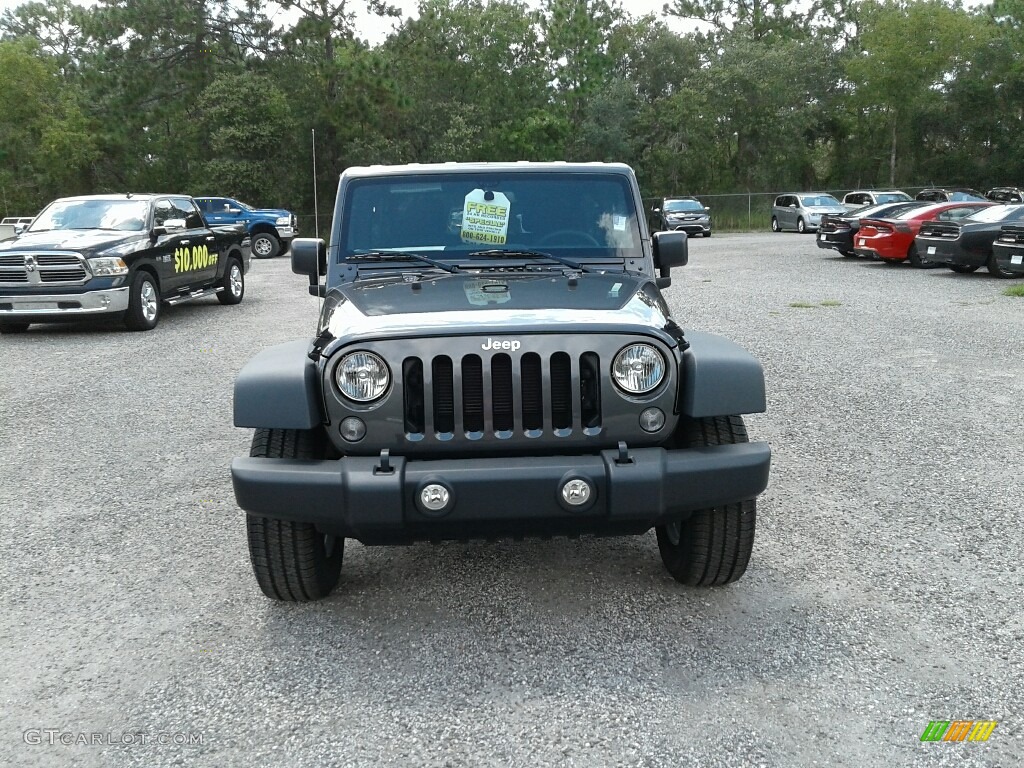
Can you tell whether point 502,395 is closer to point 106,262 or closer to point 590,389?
point 590,389

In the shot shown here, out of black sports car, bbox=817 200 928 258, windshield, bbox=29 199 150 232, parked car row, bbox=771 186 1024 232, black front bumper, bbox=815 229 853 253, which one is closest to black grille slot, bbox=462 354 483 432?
windshield, bbox=29 199 150 232

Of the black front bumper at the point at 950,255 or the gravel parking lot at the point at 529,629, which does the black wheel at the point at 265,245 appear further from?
the gravel parking lot at the point at 529,629

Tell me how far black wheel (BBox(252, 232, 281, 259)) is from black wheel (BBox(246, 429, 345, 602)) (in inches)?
972

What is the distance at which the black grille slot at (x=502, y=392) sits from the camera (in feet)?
11.4

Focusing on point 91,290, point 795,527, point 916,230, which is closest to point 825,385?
point 795,527

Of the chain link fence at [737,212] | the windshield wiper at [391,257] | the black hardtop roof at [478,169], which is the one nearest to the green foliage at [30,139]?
the chain link fence at [737,212]

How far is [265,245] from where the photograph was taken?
90.4ft

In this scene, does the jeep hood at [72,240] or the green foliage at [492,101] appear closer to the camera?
the jeep hood at [72,240]

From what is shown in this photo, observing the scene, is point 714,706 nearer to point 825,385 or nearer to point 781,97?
point 825,385

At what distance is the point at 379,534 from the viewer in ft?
11.3

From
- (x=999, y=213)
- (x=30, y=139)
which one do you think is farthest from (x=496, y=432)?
(x=30, y=139)

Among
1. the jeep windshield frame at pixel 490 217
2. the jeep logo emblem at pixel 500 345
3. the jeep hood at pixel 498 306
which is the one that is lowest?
the jeep logo emblem at pixel 500 345

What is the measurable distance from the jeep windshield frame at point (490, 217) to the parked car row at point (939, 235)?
1400cm

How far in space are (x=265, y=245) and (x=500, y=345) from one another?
83.2ft
